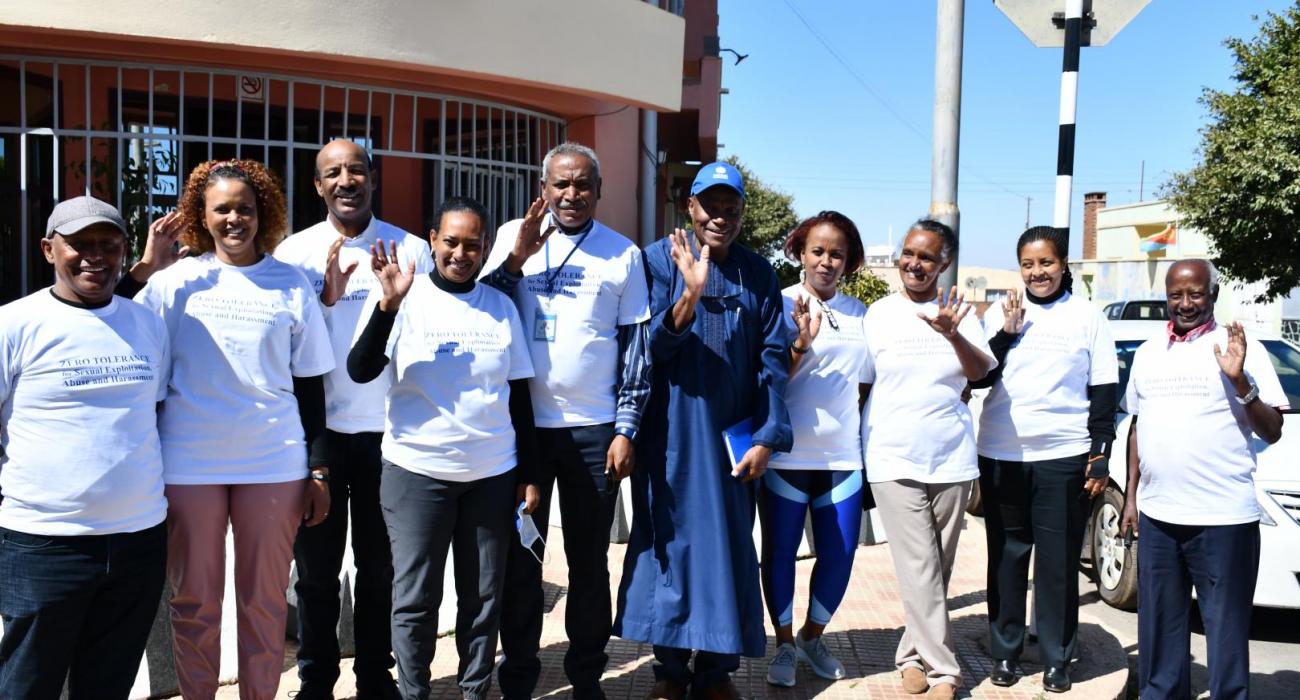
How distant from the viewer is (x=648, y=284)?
3.94 m

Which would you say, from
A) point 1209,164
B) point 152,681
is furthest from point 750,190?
point 152,681

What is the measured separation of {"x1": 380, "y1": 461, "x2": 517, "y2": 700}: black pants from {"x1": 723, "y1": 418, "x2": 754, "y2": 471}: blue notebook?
792 mm

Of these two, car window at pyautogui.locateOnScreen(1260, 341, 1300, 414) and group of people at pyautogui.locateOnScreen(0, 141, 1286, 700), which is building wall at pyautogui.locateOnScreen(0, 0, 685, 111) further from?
car window at pyautogui.locateOnScreen(1260, 341, 1300, 414)

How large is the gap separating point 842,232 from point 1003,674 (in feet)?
6.27

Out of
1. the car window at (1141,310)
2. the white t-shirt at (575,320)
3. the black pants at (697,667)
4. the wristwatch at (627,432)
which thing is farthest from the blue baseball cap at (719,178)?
the car window at (1141,310)

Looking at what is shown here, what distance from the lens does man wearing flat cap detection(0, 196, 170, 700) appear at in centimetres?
284

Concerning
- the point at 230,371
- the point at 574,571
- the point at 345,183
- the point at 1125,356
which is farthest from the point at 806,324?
the point at 1125,356

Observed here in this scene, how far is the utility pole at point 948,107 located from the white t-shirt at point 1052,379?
1203 mm

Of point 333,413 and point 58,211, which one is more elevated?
point 58,211

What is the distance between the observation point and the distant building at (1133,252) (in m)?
35.6

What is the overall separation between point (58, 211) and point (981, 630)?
422 cm

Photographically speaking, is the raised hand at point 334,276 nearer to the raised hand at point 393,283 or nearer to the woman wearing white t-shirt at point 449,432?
the woman wearing white t-shirt at point 449,432

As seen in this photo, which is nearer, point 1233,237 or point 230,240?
point 230,240

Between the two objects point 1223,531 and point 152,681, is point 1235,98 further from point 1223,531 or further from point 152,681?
point 152,681
